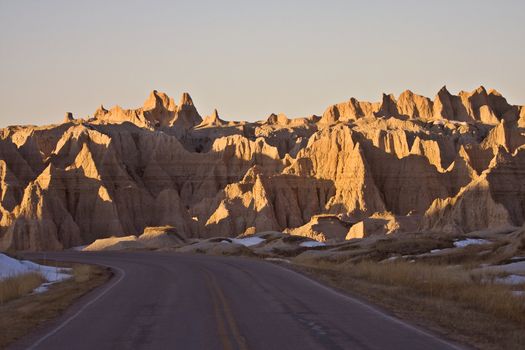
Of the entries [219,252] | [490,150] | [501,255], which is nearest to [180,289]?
[501,255]

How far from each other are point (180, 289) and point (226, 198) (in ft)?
320

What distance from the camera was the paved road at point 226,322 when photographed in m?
15.8

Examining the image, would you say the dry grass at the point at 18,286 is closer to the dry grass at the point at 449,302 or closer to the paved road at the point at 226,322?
the paved road at the point at 226,322

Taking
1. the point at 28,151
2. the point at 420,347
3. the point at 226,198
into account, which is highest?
the point at 28,151

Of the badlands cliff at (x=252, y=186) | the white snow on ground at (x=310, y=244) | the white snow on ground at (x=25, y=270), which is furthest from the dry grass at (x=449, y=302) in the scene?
the badlands cliff at (x=252, y=186)

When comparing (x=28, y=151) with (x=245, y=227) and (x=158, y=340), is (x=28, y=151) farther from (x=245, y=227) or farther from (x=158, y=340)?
(x=158, y=340)

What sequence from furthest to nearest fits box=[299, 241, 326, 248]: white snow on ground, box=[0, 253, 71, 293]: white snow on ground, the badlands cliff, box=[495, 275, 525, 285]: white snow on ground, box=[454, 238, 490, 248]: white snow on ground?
1. the badlands cliff
2. box=[299, 241, 326, 248]: white snow on ground
3. box=[454, 238, 490, 248]: white snow on ground
4. box=[0, 253, 71, 293]: white snow on ground
5. box=[495, 275, 525, 285]: white snow on ground

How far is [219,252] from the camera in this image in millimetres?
72000

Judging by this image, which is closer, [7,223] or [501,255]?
[501,255]

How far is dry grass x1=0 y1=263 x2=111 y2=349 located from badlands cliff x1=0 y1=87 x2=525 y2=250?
57.2m

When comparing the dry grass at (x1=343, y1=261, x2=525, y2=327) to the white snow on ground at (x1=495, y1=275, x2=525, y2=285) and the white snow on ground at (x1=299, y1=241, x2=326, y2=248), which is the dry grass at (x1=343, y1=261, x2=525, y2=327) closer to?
the white snow on ground at (x1=495, y1=275, x2=525, y2=285)

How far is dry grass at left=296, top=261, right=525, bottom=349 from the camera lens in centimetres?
1707

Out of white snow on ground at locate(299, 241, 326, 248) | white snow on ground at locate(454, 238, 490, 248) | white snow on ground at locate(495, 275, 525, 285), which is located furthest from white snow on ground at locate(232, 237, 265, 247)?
white snow on ground at locate(495, 275, 525, 285)

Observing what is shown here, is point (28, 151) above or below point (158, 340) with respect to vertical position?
above
